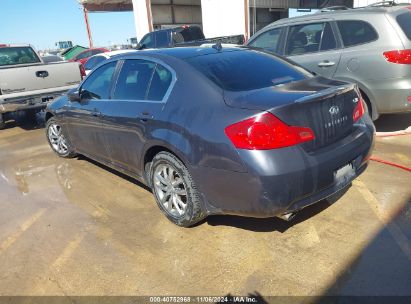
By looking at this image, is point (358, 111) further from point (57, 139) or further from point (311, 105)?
point (57, 139)

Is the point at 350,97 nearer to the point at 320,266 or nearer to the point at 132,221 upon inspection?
the point at 320,266

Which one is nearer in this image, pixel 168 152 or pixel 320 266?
pixel 320 266

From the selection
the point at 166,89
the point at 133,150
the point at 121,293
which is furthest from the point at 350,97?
the point at 121,293

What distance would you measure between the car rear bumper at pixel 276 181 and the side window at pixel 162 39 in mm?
11042

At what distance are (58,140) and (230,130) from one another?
12.9 ft

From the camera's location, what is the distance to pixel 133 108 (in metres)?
3.76

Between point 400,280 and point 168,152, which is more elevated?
point 168,152

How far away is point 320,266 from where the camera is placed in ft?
9.39

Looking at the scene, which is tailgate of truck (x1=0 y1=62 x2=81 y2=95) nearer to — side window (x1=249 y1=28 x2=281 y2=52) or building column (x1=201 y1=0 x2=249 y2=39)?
side window (x1=249 y1=28 x2=281 y2=52)

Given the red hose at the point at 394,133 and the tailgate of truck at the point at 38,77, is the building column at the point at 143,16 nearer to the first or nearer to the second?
the tailgate of truck at the point at 38,77

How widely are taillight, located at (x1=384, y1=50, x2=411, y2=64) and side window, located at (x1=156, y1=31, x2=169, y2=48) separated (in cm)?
930

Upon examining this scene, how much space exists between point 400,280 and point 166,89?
237cm

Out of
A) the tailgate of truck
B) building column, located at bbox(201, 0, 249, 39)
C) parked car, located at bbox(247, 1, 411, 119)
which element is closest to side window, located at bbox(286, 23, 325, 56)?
parked car, located at bbox(247, 1, 411, 119)

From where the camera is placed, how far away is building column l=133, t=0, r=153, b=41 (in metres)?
21.7
